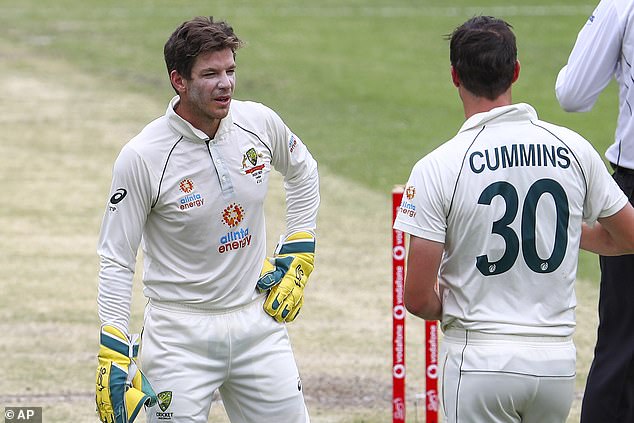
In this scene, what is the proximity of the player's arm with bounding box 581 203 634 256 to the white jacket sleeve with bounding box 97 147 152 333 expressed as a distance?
1767 millimetres

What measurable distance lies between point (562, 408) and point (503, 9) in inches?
780

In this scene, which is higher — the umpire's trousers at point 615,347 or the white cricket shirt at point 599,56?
the white cricket shirt at point 599,56

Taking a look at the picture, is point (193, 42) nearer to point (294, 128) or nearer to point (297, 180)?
point (297, 180)

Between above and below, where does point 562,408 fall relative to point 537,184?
below

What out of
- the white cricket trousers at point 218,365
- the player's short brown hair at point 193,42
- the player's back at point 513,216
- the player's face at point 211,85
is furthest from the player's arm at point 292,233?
the player's back at point 513,216

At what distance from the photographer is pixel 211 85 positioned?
5.15 metres

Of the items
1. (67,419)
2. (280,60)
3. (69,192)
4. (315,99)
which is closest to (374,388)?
(67,419)

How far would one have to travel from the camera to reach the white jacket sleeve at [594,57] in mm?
5578

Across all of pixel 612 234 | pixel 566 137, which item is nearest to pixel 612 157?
pixel 612 234

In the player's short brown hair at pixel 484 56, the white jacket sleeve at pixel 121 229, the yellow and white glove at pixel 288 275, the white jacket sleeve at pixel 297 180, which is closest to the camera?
the player's short brown hair at pixel 484 56

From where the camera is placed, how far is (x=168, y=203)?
17.0 feet

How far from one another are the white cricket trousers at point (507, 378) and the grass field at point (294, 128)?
304 centimetres

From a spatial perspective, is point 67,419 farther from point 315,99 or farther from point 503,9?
point 503,9

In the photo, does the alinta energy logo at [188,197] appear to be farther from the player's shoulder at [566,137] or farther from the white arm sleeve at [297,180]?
the player's shoulder at [566,137]
